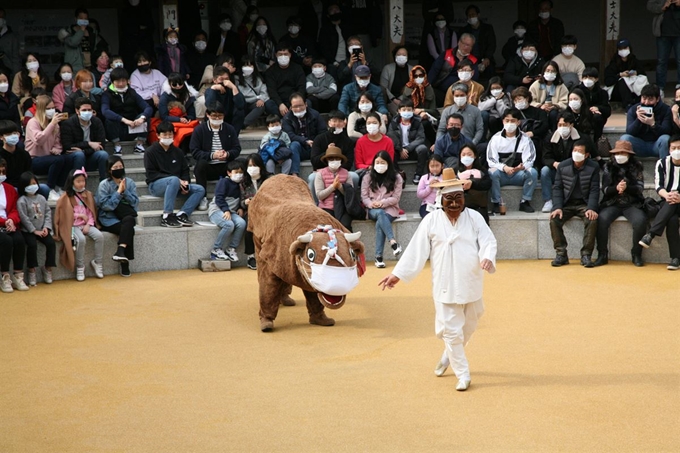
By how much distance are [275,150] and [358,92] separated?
217cm

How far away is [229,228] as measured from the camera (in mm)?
13070

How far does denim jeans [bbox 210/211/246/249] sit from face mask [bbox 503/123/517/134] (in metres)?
3.97

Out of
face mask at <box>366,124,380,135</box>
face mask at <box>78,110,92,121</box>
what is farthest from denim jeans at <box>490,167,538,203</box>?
face mask at <box>78,110,92,121</box>

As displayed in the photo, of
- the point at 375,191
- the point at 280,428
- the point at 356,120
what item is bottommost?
the point at 280,428

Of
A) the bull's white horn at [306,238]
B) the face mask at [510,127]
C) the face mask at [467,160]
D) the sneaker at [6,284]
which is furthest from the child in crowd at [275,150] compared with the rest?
the bull's white horn at [306,238]

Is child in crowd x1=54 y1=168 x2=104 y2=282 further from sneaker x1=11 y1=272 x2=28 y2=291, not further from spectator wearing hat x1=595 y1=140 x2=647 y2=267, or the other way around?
spectator wearing hat x1=595 y1=140 x2=647 y2=267

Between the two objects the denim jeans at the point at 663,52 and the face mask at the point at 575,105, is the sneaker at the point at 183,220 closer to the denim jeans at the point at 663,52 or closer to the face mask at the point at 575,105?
the face mask at the point at 575,105

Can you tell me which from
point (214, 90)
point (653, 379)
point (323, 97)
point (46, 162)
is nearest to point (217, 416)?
point (653, 379)

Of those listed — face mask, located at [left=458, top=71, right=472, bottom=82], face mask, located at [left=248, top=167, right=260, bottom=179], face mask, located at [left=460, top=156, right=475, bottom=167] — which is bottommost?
face mask, located at [left=248, top=167, right=260, bottom=179]

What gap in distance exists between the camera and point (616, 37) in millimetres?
17875

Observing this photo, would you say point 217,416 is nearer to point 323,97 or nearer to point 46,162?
point 46,162

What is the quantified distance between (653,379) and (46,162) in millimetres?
8792

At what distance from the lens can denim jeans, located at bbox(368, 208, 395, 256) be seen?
1319 cm

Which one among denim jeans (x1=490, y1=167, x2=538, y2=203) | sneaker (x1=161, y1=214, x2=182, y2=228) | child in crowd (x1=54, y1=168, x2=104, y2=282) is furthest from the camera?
denim jeans (x1=490, y1=167, x2=538, y2=203)
